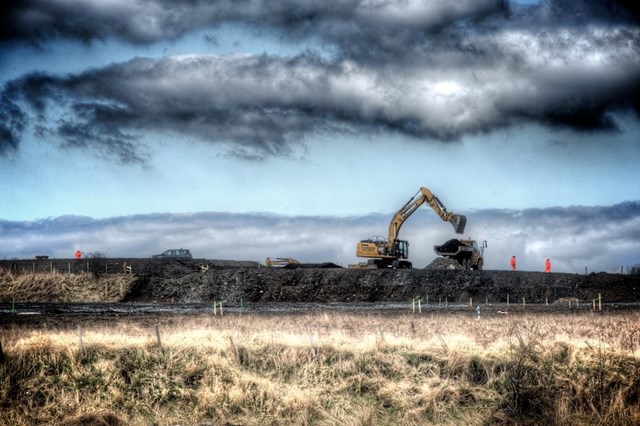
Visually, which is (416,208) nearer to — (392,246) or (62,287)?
(392,246)

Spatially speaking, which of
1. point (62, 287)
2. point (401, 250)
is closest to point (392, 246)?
point (401, 250)

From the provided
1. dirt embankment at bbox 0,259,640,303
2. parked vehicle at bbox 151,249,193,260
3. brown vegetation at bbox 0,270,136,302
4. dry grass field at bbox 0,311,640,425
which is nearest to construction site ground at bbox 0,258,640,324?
dirt embankment at bbox 0,259,640,303

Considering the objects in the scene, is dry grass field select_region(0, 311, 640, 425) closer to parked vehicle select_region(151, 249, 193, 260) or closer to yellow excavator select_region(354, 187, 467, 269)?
yellow excavator select_region(354, 187, 467, 269)

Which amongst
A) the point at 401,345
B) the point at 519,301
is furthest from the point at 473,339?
the point at 519,301

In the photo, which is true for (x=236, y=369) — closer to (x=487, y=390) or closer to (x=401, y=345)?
(x=401, y=345)

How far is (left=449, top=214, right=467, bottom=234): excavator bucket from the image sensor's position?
179ft

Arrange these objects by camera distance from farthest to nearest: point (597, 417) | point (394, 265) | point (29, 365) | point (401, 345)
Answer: point (394, 265), point (401, 345), point (29, 365), point (597, 417)

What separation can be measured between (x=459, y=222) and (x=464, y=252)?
21.4 ft

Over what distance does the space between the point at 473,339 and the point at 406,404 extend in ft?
16.7

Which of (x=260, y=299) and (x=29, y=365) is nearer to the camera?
(x=29, y=365)

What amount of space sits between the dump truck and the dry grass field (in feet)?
118

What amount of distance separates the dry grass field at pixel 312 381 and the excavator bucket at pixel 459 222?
3071cm

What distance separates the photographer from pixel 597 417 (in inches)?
779

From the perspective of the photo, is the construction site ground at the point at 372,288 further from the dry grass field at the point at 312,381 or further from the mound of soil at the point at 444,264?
the dry grass field at the point at 312,381
